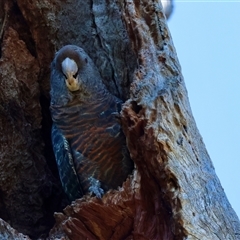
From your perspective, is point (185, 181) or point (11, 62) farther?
point (11, 62)

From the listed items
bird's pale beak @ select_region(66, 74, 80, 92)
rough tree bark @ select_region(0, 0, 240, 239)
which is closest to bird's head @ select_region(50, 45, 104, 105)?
bird's pale beak @ select_region(66, 74, 80, 92)

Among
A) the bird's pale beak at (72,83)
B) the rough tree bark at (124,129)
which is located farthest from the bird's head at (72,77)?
the rough tree bark at (124,129)

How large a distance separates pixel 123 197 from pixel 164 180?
0.66ft

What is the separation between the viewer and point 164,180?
1663mm

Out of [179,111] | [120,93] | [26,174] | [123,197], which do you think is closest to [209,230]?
[123,197]

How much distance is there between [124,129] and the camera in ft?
5.85

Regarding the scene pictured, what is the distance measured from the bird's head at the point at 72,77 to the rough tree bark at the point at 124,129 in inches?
5.5

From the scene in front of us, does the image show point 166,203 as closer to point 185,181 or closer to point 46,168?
point 185,181

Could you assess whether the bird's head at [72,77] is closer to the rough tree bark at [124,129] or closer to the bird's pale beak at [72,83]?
the bird's pale beak at [72,83]

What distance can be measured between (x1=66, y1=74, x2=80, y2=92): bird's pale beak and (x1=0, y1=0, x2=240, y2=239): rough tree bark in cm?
22

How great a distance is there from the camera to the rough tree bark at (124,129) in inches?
66.3

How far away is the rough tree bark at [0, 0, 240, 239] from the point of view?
1684 millimetres

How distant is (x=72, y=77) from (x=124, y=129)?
0.65m

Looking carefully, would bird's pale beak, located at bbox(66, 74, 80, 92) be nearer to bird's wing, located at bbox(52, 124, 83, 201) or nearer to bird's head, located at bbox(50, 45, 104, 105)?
bird's head, located at bbox(50, 45, 104, 105)
